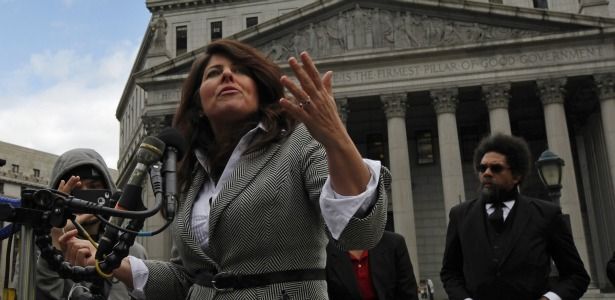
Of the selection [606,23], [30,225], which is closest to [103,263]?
[30,225]

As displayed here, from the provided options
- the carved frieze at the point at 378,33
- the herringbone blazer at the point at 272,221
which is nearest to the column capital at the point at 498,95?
the carved frieze at the point at 378,33

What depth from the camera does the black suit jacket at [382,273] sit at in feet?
21.2

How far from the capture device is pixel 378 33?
33.9 m

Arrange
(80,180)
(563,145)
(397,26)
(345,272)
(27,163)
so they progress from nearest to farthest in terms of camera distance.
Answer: (80,180), (345,272), (563,145), (397,26), (27,163)

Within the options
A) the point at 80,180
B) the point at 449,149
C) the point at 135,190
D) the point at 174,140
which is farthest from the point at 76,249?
the point at 449,149

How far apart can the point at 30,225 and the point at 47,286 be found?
2527mm

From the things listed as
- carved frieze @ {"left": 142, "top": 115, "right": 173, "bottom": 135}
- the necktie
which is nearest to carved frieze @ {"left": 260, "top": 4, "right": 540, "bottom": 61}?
carved frieze @ {"left": 142, "top": 115, "right": 173, "bottom": 135}

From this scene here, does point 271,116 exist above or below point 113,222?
above

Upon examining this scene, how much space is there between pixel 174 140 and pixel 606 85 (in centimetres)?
3175

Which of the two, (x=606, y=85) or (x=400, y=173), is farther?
(x=400, y=173)

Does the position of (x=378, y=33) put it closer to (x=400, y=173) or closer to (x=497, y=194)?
(x=400, y=173)

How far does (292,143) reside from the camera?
2.78m

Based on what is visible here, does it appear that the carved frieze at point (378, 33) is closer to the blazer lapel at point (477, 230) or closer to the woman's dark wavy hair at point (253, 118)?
the blazer lapel at point (477, 230)

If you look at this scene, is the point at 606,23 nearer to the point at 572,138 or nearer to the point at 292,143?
the point at 572,138
